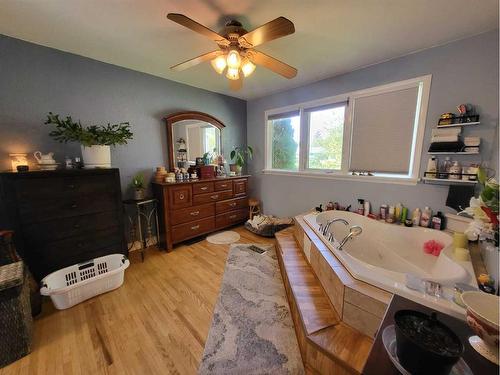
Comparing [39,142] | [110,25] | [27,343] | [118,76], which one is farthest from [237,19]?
[27,343]

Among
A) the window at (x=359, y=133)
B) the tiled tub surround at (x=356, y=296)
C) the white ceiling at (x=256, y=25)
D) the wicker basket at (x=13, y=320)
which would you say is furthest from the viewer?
the window at (x=359, y=133)

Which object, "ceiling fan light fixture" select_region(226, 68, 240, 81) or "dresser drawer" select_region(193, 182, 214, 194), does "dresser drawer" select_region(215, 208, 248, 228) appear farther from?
"ceiling fan light fixture" select_region(226, 68, 240, 81)

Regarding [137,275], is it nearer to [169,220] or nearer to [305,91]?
[169,220]

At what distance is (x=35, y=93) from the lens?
195cm

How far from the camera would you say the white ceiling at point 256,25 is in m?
1.42

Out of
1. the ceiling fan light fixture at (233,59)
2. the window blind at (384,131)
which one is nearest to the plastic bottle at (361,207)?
the window blind at (384,131)

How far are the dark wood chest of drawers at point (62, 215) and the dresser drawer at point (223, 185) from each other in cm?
136

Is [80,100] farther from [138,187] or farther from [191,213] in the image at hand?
[191,213]

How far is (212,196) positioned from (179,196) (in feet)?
1.81

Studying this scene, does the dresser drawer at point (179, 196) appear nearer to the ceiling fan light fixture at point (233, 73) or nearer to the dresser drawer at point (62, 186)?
the dresser drawer at point (62, 186)

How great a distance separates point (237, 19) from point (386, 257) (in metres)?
2.70

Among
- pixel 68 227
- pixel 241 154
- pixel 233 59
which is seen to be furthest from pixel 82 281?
pixel 241 154

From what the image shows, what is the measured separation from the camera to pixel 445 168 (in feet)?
6.59

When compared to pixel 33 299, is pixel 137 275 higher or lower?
lower
